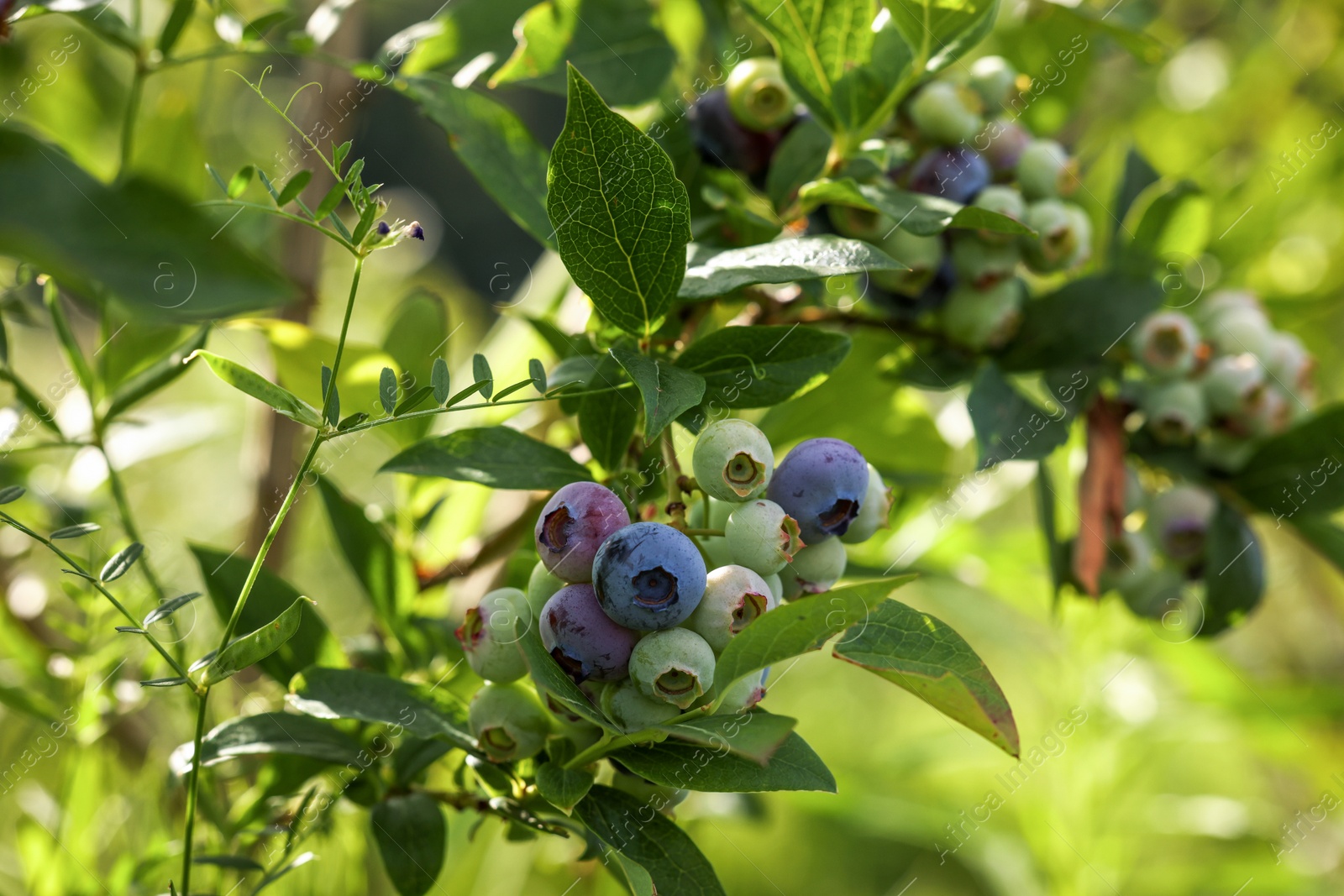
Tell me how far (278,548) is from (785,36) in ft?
2.24

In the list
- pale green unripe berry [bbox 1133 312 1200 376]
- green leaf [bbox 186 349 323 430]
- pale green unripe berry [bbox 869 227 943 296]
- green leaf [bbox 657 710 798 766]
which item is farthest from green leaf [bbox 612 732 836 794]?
pale green unripe berry [bbox 1133 312 1200 376]

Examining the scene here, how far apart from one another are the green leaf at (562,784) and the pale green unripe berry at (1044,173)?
530 mm

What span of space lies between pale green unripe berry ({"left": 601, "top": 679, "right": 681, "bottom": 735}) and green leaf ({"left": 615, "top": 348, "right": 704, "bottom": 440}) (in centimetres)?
12

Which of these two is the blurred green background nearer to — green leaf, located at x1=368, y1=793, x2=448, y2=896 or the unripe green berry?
green leaf, located at x1=368, y1=793, x2=448, y2=896

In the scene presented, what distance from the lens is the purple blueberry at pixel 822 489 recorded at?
1.53 feet

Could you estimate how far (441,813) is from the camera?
1.73 ft

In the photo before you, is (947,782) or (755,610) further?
(947,782)

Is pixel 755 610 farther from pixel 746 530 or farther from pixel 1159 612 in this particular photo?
pixel 1159 612

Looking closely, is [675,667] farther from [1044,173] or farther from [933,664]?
[1044,173]

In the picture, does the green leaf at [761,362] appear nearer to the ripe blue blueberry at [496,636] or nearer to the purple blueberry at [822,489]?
the purple blueberry at [822,489]

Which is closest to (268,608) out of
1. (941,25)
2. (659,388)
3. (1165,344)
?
(659,388)

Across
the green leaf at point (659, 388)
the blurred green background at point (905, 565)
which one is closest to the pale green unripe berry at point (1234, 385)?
the blurred green background at point (905, 565)

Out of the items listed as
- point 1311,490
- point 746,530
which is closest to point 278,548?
point 746,530

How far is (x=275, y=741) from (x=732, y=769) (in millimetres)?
252
